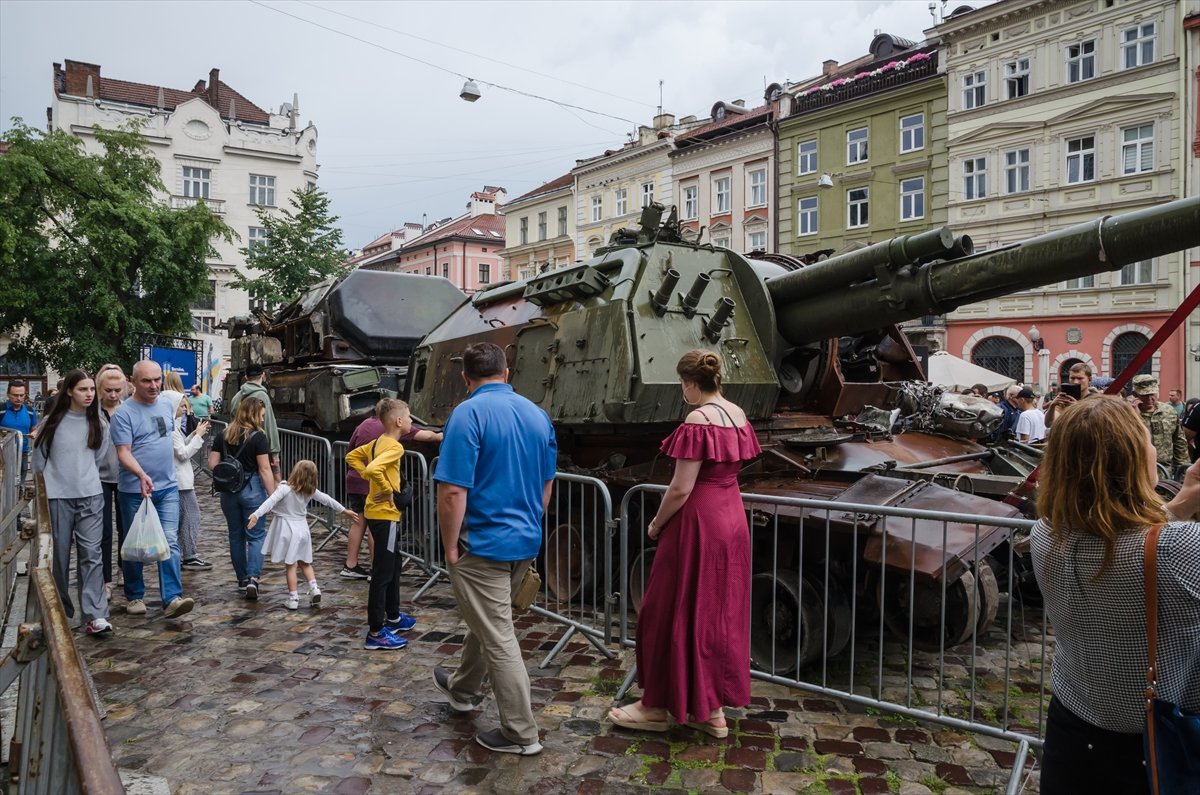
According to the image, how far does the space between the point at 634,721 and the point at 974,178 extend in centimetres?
2766

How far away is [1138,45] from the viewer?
24750mm

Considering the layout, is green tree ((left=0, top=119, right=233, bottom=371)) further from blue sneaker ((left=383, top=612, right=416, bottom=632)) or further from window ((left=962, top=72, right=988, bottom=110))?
window ((left=962, top=72, right=988, bottom=110))

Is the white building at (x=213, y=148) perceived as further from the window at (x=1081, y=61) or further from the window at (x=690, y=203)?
the window at (x=1081, y=61)

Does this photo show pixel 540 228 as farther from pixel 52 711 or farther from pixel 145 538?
pixel 52 711

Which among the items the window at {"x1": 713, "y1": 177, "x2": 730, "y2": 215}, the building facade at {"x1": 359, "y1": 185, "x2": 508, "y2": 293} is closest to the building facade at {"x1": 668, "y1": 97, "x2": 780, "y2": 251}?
the window at {"x1": 713, "y1": 177, "x2": 730, "y2": 215}

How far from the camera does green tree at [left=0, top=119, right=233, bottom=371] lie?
949 inches

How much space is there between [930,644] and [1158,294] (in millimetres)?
23280

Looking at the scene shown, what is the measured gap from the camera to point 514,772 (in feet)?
13.6

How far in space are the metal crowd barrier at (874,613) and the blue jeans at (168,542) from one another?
3456 mm

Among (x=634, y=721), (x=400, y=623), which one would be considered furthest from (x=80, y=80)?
(x=634, y=721)

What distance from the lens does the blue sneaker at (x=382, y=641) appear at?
236 inches

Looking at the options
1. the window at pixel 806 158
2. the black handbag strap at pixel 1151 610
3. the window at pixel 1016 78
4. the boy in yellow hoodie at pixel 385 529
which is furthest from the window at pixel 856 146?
the black handbag strap at pixel 1151 610

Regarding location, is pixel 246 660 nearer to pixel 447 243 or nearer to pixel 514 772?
pixel 514 772

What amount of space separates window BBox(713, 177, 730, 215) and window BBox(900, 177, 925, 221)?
7.39m
